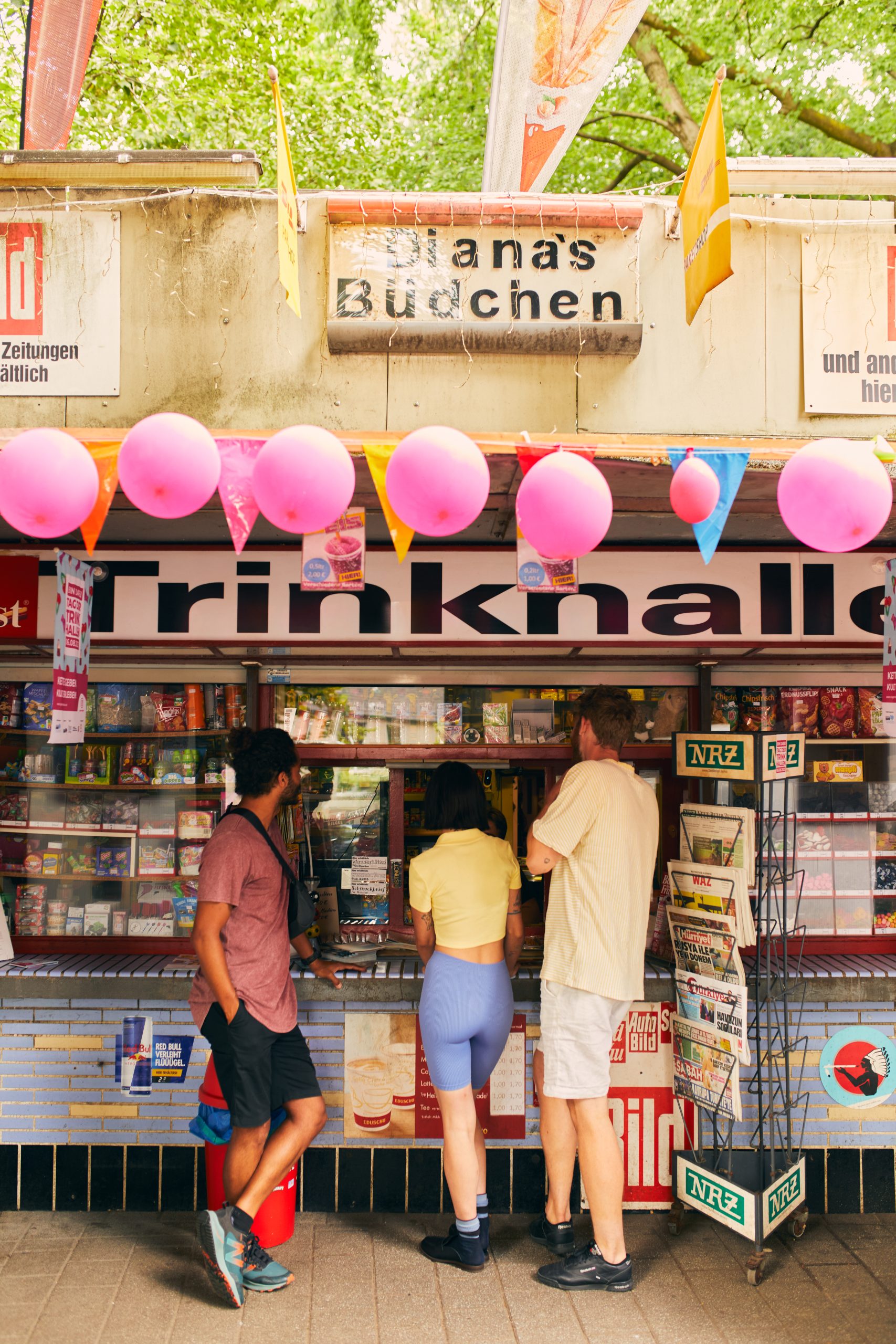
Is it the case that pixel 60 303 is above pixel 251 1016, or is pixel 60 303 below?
above

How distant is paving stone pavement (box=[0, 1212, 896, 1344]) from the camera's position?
131 inches

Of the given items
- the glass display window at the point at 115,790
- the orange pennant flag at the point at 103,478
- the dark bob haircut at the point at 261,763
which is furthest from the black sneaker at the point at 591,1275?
the orange pennant flag at the point at 103,478

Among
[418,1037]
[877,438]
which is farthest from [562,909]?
[877,438]

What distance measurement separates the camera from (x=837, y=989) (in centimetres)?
429

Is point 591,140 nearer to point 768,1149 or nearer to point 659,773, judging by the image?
point 659,773

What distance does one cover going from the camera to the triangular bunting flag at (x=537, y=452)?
10.2 ft

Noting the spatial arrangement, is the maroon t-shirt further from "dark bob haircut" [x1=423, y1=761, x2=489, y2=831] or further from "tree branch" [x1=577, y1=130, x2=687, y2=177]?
"tree branch" [x1=577, y1=130, x2=687, y2=177]

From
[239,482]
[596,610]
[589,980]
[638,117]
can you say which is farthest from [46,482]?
[638,117]

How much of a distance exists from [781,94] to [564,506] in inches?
476

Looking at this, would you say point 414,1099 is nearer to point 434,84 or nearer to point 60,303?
point 60,303

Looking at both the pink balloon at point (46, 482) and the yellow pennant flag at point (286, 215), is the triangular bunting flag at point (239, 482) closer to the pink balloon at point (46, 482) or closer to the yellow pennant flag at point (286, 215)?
the pink balloon at point (46, 482)

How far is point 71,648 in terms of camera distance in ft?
12.9

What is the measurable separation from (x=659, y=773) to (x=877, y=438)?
98.7 inches

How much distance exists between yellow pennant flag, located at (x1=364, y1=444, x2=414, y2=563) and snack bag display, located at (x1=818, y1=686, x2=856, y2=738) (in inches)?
126
